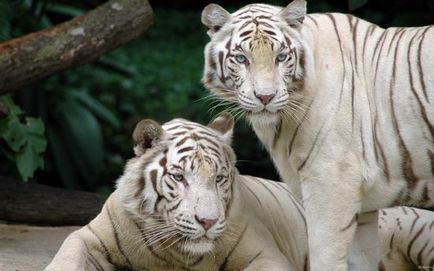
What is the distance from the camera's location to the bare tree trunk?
5531 mm

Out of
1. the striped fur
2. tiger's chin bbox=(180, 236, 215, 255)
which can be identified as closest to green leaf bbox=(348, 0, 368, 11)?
the striped fur

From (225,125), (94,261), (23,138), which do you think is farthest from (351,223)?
(23,138)

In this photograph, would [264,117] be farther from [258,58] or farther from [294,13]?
[294,13]

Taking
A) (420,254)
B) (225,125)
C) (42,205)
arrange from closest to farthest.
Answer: (225,125)
(420,254)
(42,205)

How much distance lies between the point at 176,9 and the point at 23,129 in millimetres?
5965

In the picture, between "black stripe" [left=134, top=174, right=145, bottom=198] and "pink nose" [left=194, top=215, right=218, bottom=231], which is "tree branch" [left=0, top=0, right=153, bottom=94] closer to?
"black stripe" [left=134, top=174, right=145, bottom=198]

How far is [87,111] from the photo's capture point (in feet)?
28.1

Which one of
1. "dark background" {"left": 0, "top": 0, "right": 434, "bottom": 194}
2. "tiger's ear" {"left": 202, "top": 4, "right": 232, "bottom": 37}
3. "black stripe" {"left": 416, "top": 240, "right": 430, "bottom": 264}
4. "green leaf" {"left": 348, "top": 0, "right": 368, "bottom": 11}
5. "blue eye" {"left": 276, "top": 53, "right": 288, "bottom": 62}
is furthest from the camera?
"dark background" {"left": 0, "top": 0, "right": 434, "bottom": 194}

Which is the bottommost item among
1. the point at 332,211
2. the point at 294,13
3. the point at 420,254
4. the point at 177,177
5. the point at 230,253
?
the point at 420,254

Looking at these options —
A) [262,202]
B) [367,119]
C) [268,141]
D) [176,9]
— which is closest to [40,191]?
[262,202]

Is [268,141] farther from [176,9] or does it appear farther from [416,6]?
[176,9]

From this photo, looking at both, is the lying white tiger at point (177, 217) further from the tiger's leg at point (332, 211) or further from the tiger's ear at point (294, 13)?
the tiger's ear at point (294, 13)

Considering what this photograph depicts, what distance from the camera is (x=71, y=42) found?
5.27 meters

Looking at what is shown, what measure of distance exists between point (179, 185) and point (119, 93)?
576cm
